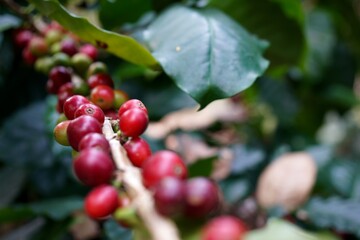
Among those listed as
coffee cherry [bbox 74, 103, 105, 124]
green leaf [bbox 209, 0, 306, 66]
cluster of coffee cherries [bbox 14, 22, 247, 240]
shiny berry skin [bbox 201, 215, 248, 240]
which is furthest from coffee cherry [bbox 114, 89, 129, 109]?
green leaf [bbox 209, 0, 306, 66]

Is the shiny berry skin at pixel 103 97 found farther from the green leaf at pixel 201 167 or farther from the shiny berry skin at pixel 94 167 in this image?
the green leaf at pixel 201 167

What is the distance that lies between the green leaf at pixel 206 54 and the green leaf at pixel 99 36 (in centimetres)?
3

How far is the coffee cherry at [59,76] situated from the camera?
735mm

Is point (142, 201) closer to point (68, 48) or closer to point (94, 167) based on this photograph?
point (94, 167)

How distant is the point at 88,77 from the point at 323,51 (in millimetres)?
1196

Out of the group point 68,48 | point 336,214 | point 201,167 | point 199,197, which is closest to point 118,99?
point 68,48

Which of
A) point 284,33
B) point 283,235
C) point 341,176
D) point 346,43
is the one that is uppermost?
point 346,43

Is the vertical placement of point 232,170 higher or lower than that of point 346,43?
lower

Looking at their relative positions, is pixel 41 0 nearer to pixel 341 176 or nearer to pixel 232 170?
pixel 232 170

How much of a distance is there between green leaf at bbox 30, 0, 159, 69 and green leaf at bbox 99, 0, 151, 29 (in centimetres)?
19

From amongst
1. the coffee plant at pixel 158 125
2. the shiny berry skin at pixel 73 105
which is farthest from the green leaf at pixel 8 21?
the shiny berry skin at pixel 73 105

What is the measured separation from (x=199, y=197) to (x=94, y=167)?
116 mm

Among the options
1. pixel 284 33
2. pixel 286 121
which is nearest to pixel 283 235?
pixel 284 33

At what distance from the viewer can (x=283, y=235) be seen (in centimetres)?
34
